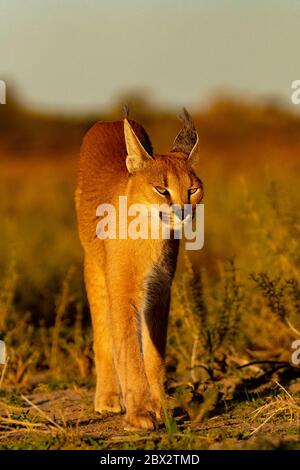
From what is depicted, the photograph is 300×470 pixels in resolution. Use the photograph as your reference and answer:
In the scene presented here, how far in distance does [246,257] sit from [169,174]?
146 inches

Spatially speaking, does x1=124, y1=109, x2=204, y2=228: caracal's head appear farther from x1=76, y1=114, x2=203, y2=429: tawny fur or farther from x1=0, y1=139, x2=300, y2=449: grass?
x1=0, y1=139, x2=300, y2=449: grass

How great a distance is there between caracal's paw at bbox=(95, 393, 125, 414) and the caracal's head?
1.17 metres

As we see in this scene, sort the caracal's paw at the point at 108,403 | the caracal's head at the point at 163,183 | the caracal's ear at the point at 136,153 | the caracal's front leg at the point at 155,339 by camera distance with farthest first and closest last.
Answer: the caracal's paw at the point at 108,403 → the caracal's front leg at the point at 155,339 → the caracal's ear at the point at 136,153 → the caracal's head at the point at 163,183

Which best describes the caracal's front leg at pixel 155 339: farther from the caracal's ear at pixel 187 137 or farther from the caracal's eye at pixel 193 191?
the caracal's ear at pixel 187 137

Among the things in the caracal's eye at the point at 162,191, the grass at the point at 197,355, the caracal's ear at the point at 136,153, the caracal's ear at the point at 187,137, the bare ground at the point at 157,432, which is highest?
the caracal's ear at the point at 187,137

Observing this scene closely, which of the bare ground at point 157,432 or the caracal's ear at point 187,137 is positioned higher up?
the caracal's ear at point 187,137

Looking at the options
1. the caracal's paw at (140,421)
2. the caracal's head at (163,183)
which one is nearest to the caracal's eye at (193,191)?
the caracal's head at (163,183)

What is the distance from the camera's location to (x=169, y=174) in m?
5.01

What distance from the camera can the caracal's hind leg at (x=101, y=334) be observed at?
568 cm

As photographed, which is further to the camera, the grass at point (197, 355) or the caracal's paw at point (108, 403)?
the caracal's paw at point (108, 403)

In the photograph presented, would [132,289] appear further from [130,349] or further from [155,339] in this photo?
[155,339]

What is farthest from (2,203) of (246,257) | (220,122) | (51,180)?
(220,122)

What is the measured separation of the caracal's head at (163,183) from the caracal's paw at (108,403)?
1.17 m
